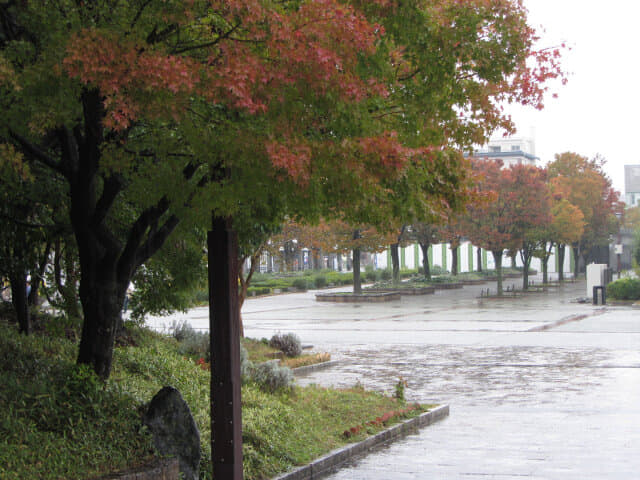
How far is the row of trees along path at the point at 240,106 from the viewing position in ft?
18.1

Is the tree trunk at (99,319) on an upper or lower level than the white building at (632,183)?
lower

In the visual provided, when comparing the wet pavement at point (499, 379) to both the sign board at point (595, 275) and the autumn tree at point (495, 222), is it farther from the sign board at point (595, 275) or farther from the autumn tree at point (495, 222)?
the autumn tree at point (495, 222)

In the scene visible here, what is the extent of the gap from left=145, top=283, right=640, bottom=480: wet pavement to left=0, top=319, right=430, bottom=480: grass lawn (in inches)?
28.3

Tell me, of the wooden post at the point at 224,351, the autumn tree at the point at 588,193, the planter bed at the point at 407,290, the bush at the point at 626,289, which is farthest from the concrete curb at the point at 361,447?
the autumn tree at the point at 588,193

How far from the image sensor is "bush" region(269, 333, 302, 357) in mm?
18109

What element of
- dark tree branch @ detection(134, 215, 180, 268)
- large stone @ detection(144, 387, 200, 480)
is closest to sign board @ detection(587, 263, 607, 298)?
dark tree branch @ detection(134, 215, 180, 268)

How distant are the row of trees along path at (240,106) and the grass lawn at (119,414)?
2.04ft

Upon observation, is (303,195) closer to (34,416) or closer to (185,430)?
(185,430)

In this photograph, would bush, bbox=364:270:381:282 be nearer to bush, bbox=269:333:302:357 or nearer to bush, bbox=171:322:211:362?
bush, bbox=269:333:302:357

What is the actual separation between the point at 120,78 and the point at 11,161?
1.32 m

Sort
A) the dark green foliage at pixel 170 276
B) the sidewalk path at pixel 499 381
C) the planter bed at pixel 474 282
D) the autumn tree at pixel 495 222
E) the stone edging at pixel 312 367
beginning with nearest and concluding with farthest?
the sidewalk path at pixel 499 381 → the dark green foliage at pixel 170 276 → the stone edging at pixel 312 367 → the autumn tree at pixel 495 222 → the planter bed at pixel 474 282

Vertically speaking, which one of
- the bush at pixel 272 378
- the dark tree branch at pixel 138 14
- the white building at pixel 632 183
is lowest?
the bush at pixel 272 378

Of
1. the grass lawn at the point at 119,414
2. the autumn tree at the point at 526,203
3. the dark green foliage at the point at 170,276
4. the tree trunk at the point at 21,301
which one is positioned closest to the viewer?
the grass lawn at the point at 119,414

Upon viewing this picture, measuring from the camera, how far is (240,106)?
554 cm
